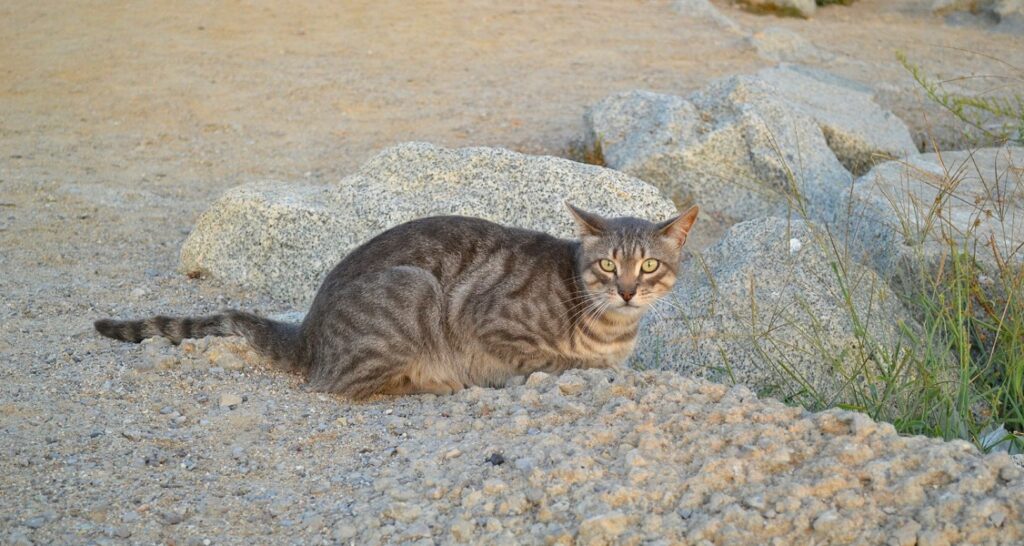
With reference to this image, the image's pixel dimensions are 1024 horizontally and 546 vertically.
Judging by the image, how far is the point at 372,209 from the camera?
6523 millimetres

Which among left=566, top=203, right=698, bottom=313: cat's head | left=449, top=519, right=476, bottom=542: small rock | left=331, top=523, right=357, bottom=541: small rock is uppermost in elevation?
left=566, top=203, right=698, bottom=313: cat's head

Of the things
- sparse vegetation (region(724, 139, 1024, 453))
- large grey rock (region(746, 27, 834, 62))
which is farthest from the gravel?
large grey rock (region(746, 27, 834, 62))

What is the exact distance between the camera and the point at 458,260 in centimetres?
521

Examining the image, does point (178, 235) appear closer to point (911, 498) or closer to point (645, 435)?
point (645, 435)

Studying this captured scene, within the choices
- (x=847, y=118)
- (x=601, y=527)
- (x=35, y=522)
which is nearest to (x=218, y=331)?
(x=35, y=522)

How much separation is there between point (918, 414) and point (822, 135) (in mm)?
4317

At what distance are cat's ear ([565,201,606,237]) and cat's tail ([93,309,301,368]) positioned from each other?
1464 millimetres

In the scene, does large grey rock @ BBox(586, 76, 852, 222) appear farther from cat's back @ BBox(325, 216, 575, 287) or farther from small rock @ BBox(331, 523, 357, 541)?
small rock @ BBox(331, 523, 357, 541)

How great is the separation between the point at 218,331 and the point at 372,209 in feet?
5.39

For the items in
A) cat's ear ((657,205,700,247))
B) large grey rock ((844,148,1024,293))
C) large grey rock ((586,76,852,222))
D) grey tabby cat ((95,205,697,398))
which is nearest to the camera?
grey tabby cat ((95,205,697,398))

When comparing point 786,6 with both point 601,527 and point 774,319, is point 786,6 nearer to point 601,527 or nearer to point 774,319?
point 774,319

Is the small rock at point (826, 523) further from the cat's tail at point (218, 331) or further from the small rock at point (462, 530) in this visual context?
the cat's tail at point (218, 331)

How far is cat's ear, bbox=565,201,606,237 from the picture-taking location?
16.6 ft

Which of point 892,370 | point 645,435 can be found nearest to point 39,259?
point 645,435
